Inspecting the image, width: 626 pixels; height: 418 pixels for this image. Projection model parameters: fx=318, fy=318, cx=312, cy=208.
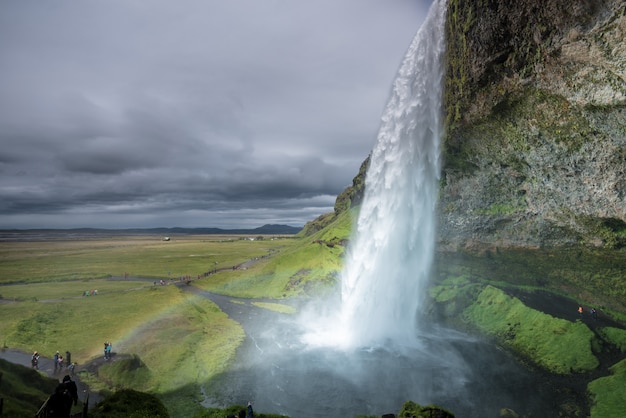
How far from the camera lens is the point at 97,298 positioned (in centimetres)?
5397

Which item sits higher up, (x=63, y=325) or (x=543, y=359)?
(x=63, y=325)

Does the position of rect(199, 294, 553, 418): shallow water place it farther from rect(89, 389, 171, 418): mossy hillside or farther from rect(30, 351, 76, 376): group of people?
rect(30, 351, 76, 376): group of people

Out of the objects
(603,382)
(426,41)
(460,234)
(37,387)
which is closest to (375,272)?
(460,234)

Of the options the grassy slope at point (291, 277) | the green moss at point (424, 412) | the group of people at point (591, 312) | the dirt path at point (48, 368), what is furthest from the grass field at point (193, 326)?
the green moss at point (424, 412)

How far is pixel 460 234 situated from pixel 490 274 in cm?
841

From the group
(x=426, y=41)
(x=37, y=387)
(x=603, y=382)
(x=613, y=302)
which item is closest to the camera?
(x=37, y=387)

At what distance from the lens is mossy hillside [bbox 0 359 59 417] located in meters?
14.6

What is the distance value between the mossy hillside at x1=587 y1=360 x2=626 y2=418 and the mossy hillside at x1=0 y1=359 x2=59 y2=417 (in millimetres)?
32728

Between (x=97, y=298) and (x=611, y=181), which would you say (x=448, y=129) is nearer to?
(x=611, y=181)

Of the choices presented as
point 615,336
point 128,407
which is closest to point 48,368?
point 128,407

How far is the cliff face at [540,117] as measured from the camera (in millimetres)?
23984

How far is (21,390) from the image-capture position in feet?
58.3

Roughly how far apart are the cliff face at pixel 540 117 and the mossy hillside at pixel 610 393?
1395cm

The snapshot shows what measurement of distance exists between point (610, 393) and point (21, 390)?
38.0 meters
